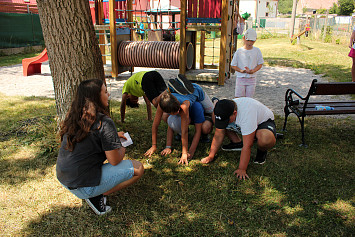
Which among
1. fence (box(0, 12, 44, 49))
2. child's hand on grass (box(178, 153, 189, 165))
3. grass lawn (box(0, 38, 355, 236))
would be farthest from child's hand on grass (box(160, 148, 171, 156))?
fence (box(0, 12, 44, 49))

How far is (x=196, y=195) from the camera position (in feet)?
10.5

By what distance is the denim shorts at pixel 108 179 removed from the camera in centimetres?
269

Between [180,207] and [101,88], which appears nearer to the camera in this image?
[101,88]

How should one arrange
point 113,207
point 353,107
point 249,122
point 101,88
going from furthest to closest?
point 353,107
point 249,122
point 113,207
point 101,88

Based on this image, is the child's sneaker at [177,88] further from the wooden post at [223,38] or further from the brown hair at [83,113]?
the wooden post at [223,38]

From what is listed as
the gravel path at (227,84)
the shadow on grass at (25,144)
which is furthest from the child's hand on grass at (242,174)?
the gravel path at (227,84)

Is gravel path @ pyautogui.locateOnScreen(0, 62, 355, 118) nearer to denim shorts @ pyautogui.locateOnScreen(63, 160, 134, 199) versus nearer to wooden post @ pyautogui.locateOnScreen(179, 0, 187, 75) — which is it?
wooden post @ pyautogui.locateOnScreen(179, 0, 187, 75)

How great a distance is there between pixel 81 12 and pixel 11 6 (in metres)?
17.2

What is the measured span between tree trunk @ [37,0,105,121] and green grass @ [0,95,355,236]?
96 cm

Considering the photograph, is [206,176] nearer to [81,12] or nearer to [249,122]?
[249,122]

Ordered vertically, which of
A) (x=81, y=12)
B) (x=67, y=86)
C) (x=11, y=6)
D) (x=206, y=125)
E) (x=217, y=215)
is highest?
(x=11, y=6)

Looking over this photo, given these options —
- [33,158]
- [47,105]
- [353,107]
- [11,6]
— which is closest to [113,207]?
[33,158]

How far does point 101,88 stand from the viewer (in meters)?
2.63

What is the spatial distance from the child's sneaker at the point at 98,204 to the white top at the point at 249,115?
1614 mm
